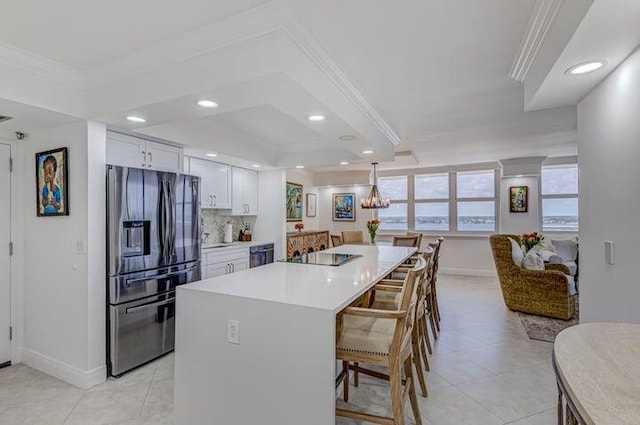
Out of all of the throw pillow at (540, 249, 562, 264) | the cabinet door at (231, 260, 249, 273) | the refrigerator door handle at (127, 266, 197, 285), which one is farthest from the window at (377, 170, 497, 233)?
the refrigerator door handle at (127, 266, 197, 285)

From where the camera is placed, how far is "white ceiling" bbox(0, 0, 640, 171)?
1789 mm

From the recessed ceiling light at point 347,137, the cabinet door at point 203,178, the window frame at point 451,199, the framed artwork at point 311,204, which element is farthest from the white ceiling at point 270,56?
the framed artwork at point 311,204

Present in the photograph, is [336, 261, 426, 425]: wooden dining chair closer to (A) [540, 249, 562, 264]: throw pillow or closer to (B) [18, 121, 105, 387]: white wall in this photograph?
(B) [18, 121, 105, 387]: white wall

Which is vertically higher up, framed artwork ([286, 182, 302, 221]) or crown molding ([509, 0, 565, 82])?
crown molding ([509, 0, 565, 82])

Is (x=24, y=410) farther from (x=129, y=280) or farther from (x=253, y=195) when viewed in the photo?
(x=253, y=195)

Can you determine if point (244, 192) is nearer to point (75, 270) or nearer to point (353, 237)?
point (75, 270)

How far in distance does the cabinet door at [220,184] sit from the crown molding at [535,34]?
361 centimetres

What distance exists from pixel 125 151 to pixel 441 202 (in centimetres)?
641

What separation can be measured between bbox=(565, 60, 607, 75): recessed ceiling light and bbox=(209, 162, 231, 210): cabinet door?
3932mm

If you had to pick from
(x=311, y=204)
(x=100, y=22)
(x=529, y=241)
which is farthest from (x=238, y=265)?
(x=529, y=241)

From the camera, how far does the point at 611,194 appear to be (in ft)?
6.43

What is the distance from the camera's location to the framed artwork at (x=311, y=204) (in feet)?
26.8

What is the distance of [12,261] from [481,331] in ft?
16.2

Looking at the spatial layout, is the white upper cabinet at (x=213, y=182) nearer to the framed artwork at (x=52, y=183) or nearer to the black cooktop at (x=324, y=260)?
the framed artwork at (x=52, y=183)
